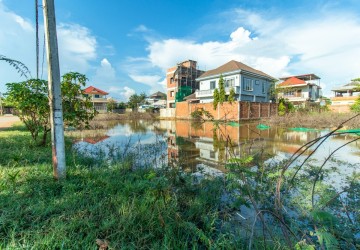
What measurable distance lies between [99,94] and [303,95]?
40866 millimetres

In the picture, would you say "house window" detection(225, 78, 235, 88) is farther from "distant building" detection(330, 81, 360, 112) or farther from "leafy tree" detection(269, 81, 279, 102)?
"distant building" detection(330, 81, 360, 112)

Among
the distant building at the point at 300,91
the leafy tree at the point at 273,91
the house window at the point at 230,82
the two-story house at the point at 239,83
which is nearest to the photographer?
the two-story house at the point at 239,83

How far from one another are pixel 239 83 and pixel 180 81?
13.1 metres

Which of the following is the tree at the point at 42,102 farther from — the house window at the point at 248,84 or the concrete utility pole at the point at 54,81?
the house window at the point at 248,84

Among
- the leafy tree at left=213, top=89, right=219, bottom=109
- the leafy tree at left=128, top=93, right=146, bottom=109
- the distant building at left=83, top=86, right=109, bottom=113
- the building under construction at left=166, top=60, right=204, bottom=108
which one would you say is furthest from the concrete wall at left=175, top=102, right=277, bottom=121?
the distant building at left=83, top=86, right=109, bottom=113

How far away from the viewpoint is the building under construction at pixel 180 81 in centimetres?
3369

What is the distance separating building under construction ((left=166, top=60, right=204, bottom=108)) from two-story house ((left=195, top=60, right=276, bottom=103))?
687 cm

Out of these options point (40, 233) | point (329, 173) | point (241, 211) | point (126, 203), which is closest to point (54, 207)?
point (40, 233)

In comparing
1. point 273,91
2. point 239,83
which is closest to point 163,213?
point 239,83

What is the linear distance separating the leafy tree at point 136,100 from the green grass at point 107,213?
44.2 m

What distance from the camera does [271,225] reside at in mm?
2496

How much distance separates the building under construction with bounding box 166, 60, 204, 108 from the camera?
3369 centimetres

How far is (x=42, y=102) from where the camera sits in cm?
559

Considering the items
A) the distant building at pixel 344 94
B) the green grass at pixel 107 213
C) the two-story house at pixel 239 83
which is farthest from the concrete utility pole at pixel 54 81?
the distant building at pixel 344 94
